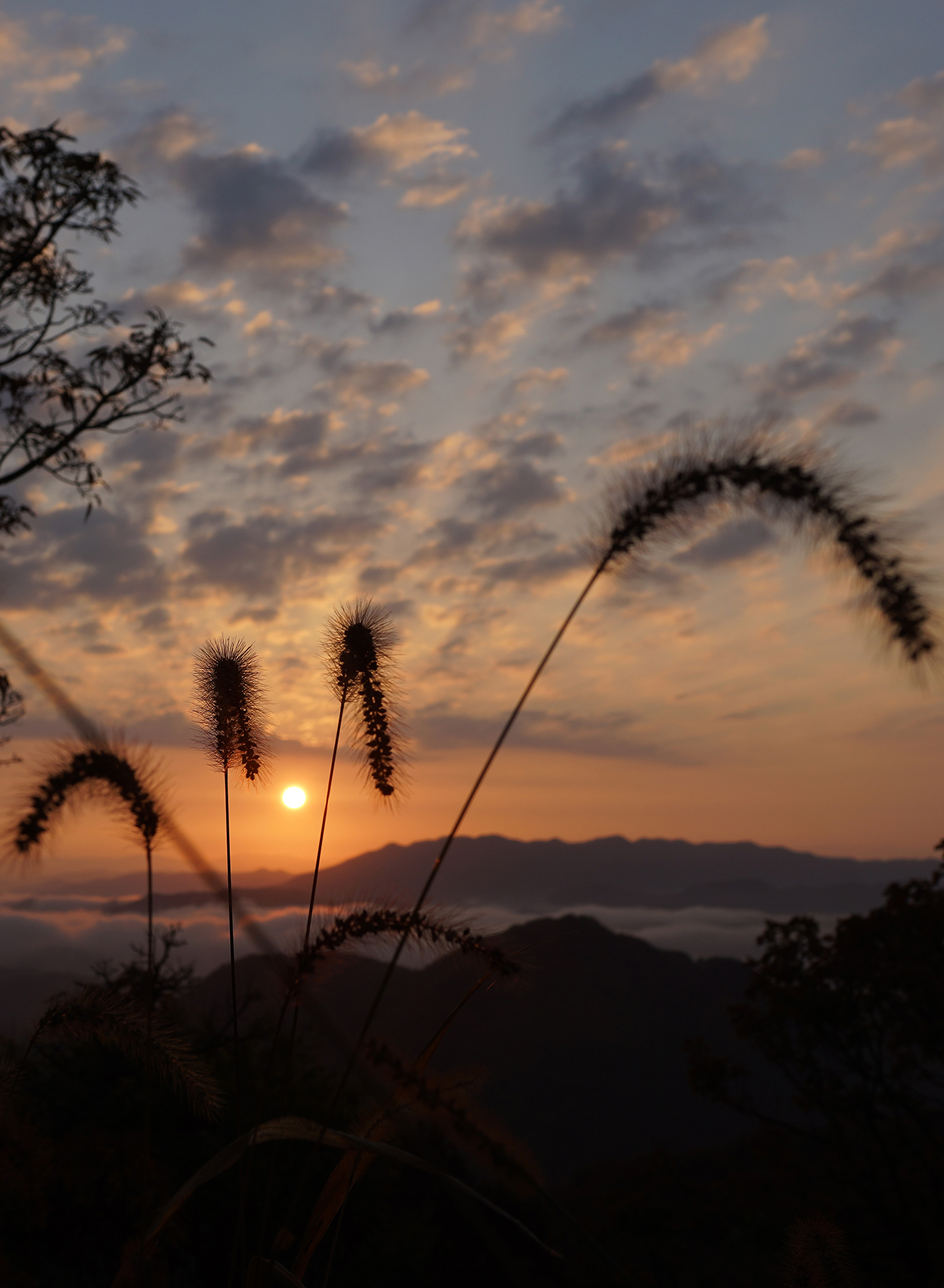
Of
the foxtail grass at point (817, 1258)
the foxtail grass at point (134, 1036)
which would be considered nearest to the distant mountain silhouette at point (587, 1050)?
the foxtail grass at point (134, 1036)

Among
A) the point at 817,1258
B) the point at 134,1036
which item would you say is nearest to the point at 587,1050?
the point at 817,1258

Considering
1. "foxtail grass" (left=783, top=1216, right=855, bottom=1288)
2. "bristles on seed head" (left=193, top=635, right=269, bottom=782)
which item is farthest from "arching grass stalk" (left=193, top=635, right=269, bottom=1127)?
"foxtail grass" (left=783, top=1216, right=855, bottom=1288)

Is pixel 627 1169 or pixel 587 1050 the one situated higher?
pixel 627 1169

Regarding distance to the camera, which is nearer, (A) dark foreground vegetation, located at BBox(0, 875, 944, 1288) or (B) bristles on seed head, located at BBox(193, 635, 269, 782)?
(B) bristles on seed head, located at BBox(193, 635, 269, 782)

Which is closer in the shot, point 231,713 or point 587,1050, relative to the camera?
point 231,713

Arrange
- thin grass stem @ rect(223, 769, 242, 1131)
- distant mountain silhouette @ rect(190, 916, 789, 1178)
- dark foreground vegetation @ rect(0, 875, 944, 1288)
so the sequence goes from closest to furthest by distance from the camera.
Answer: thin grass stem @ rect(223, 769, 242, 1131) → dark foreground vegetation @ rect(0, 875, 944, 1288) → distant mountain silhouette @ rect(190, 916, 789, 1178)

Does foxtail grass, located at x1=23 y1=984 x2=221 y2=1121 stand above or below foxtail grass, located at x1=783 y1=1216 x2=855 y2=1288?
above

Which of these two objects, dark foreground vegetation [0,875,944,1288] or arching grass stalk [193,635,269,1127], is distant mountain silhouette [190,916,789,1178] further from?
arching grass stalk [193,635,269,1127]

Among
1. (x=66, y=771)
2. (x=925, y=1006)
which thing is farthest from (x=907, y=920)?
(x=66, y=771)

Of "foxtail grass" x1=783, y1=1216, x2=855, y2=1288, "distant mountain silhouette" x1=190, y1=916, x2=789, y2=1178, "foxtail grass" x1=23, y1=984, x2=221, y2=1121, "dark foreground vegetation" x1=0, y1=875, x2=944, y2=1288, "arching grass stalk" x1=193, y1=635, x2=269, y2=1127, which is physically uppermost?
"arching grass stalk" x1=193, y1=635, x2=269, y2=1127

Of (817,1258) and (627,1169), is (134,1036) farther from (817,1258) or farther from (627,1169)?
(627,1169)

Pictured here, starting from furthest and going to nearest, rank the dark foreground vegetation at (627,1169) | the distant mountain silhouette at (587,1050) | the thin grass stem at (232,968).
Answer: the distant mountain silhouette at (587,1050) → the dark foreground vegetation at (627,1169) → the thin grass stem at (232,968)

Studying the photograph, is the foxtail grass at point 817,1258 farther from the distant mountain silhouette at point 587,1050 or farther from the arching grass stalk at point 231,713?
the distant mountain silhouette at point 587,1050

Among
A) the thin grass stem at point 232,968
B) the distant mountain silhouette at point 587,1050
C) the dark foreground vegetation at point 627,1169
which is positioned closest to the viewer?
the thin grass stem at point 232,968
